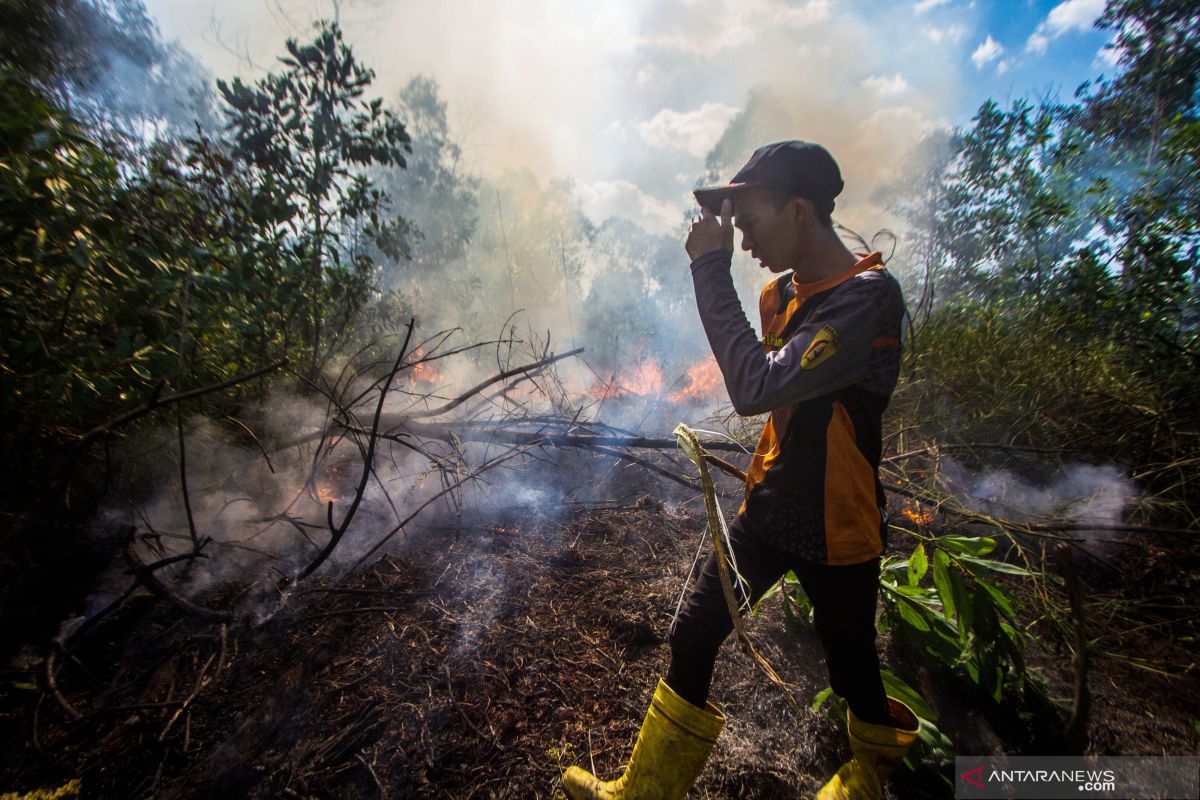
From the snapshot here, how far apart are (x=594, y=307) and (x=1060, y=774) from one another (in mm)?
22533

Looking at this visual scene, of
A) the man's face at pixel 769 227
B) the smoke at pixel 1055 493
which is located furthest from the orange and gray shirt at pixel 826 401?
the smoke at pixel 1055 493

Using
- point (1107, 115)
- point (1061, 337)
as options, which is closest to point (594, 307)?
point (1107, 115)

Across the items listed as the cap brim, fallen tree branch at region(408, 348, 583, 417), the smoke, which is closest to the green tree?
fallen tree branch at region(408, 348, 583, 417)

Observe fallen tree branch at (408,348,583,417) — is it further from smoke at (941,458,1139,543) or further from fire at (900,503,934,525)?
smoke at (941,458,1139,543)

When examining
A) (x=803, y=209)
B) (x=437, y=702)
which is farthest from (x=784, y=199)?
(x=437, y=702)

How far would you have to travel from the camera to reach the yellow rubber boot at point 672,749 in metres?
1.33

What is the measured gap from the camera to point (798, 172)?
1318mm

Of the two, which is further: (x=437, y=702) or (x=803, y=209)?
(x=437, y=702)

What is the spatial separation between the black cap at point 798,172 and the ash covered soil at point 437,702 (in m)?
2.15

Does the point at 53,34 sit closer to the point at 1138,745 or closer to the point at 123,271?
the point at 123,271

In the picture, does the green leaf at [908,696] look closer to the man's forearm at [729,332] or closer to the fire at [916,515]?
the man's forearm at [729,332]

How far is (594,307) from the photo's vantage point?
2314cm

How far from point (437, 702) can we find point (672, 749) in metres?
1.09

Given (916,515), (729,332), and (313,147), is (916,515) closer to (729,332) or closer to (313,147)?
(729,332)
